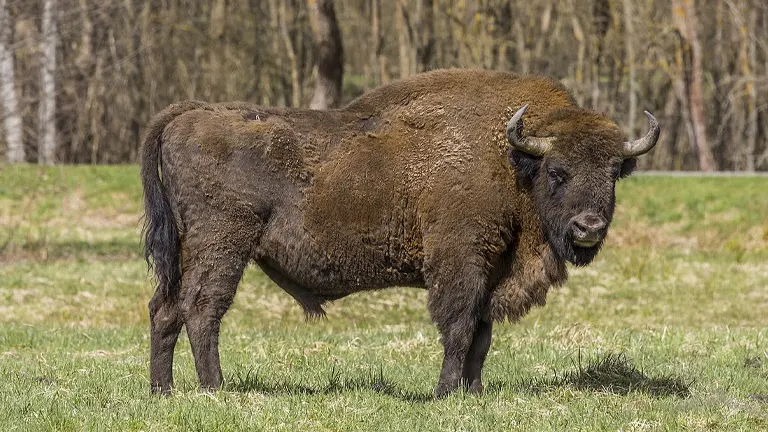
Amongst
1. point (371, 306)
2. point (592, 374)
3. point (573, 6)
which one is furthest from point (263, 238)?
point (573, 6)

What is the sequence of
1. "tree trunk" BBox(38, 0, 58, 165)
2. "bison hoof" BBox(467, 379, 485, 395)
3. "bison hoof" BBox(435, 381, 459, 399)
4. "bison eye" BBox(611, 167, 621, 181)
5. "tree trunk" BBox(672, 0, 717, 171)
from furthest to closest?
"tree trunk" BBox(672, 0, 717, 171)
"tree trunk" BBox(38, 0, 58, 165)
"bison hoof" BBox(467, 379, 485, 395)
"bison eye" BBox(611, 167, 621, 181)
"bison hoof" BBox(435, 381, 459, 399)

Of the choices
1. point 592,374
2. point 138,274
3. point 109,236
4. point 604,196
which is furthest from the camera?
point 109,236

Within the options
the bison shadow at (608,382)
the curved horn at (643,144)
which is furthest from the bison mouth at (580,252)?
the bison shadow at (608,382)

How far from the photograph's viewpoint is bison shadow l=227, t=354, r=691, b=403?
30.3 ft

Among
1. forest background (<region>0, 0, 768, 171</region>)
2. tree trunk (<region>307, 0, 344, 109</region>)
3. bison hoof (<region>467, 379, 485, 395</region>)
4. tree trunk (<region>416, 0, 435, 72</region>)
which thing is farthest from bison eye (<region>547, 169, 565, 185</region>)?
tree trunk (<region>416, 0, 435, 72</region>)

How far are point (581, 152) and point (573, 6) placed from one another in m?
33.9

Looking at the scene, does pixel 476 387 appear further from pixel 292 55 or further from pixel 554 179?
pixel 292 55

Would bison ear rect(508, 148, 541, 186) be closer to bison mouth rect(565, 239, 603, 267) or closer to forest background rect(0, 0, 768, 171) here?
bison mouth rect(565, 239, 603, 267)

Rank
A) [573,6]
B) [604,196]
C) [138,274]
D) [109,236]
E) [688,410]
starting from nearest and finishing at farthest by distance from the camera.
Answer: [688,410] < [604,196] < [138,274] < [109,236] < [573,6]

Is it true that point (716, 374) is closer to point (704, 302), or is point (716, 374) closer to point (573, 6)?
point (704, 302)

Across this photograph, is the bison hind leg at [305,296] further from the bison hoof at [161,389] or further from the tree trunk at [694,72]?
the tree trunk at [694,72]

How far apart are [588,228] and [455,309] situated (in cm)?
128

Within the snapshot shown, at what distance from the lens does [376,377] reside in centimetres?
1014

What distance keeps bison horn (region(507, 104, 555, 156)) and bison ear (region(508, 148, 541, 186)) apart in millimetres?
77
